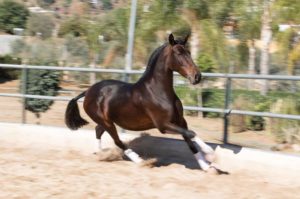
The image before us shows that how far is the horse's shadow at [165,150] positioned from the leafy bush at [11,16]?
58478mm

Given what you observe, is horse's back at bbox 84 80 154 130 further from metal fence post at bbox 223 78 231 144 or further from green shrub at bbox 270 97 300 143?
green shrub at bbox 270 97 300 143

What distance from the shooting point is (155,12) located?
19.6m

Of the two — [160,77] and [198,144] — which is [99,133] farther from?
[198,144]

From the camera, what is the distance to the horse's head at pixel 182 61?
6.09m

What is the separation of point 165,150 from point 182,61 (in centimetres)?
163

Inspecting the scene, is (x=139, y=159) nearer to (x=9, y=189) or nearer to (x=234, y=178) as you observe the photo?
(x=234, y=178)

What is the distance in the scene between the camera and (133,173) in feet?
21.1

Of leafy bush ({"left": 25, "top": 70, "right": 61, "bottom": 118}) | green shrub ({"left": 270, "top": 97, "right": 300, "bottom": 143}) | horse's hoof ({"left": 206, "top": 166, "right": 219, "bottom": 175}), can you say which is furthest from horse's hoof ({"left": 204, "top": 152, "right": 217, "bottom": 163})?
leafy bush ({"left": 25, "top": 70, "right": 61, "bottom": 118})

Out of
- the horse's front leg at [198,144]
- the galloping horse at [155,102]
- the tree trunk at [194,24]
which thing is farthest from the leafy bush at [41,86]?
the tree trunk at [194,24]

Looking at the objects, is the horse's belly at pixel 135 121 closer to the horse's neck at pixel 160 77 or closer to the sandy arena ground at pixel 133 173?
the horse's neck at pixel 160 77

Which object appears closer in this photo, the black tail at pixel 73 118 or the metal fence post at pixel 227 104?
the metal fence post at pixel 227 104

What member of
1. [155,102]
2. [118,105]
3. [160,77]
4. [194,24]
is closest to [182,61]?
[160,77]

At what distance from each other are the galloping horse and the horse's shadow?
362 millimetres

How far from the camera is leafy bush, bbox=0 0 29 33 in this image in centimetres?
6312
